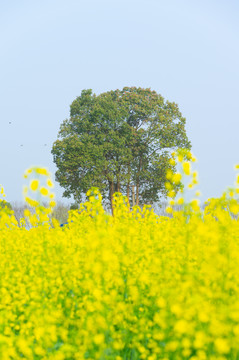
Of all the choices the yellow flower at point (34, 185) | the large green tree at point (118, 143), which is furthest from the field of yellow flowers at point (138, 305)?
the large green tree at point (118, 143)

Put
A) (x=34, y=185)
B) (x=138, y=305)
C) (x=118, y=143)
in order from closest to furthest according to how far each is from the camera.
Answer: (x=138, y=305), (x=34, y=185), (x=118, y=143)

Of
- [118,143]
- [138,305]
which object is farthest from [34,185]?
[118,143]

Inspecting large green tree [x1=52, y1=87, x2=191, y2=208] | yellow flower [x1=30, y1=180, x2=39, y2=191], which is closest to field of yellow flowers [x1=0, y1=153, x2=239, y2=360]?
yellow flower [x1=30, y1=180, x2=39, y2=191]

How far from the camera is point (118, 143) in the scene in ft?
70.7

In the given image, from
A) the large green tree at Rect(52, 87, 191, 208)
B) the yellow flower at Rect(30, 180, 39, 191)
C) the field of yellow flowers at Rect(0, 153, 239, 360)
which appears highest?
the large green tree at Rect(52, 87, 191, 208)

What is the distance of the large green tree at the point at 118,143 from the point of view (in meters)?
21.2

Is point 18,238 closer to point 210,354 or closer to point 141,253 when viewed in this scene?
point 141,253

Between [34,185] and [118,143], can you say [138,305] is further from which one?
[118,143]

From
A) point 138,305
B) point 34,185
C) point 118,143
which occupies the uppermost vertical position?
point 118,143

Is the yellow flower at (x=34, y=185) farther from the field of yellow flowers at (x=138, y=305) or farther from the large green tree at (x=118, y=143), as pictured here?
the large green tree at (x=118, y=143)

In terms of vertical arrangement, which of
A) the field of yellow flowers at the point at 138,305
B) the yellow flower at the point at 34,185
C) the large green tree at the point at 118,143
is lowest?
the field of yellow flowers at the point at 138,305

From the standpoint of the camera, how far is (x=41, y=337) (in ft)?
11.7

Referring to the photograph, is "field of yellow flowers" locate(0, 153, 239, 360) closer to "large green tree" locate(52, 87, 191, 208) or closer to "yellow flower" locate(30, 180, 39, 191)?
"yellow flower" locate(30, 180, 39, 191)

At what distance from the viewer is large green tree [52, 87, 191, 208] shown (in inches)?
836
